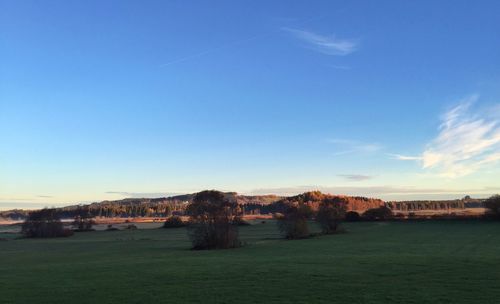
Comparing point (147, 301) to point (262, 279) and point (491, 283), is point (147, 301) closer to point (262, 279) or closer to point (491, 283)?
point (262, 279)

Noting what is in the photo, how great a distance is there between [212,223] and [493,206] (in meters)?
71.0

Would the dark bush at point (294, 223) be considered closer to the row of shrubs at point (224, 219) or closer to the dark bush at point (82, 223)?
the row of shrubs at point (224, 219)

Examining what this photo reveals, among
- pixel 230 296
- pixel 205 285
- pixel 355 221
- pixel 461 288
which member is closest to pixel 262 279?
pixel 205 285

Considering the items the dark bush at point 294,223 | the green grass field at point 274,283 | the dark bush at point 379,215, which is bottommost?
the green grass field at point 274,283

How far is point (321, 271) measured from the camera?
84.2 ft

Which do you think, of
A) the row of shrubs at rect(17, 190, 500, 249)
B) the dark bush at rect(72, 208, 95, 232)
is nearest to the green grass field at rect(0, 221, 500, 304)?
the row of shrubs at rect(17, 190, 500, 249)

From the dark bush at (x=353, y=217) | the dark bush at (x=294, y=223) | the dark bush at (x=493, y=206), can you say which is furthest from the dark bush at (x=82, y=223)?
the dark bush at (x=493, y=206)

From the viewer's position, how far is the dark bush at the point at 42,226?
102812 mm

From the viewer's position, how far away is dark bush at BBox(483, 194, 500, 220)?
99.3m

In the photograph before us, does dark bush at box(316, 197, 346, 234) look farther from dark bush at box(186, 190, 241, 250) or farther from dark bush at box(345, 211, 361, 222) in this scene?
dark bush at box(345, 211, 361, 222)

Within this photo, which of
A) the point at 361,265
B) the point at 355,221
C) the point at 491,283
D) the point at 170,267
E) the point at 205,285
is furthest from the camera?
the point at 355,221

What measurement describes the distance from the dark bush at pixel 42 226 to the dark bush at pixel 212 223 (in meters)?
57.3

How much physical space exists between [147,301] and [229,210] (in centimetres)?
4032

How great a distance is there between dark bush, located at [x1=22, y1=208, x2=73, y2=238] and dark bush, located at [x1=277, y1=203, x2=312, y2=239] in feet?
181
